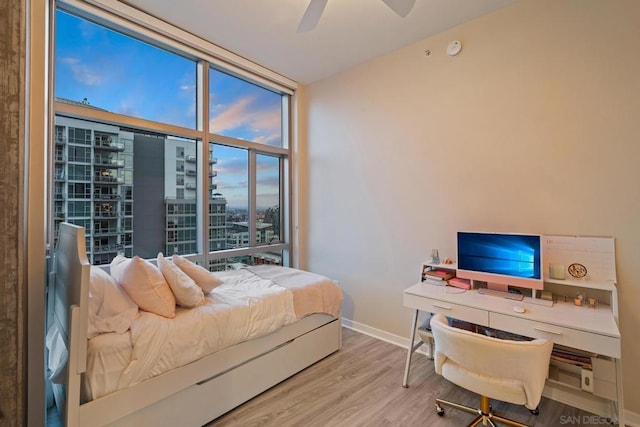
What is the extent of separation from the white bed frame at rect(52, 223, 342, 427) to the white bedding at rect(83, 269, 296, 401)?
57 mm

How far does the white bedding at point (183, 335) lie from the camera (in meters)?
1.51

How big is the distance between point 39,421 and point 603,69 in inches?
161

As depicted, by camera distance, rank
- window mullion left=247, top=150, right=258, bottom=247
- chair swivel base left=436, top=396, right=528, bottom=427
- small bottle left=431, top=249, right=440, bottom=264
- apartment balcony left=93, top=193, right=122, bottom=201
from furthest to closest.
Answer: window mullion left=247, top=150, right=258, bottom=247 → small bottle left=431, top=249, right=440, bottom=264 → apartment balcony left=93, top=193, right=122, bottom=201 → chair swivel base left=436, top=396, right=528, bottom=427

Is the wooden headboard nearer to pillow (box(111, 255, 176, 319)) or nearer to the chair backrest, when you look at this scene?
pillow (box(111, 255, 176, 319))

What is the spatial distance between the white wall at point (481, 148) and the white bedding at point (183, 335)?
1312mm

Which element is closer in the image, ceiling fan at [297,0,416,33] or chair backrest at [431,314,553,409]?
chair backrest at [431,314,553,409]

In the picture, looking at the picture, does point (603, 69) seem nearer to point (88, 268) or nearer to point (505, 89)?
point (505, 89)

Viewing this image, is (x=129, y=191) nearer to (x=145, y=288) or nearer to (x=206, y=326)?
(x=145, y=288)

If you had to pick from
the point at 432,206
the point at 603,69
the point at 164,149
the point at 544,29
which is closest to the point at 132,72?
the point at 164,149

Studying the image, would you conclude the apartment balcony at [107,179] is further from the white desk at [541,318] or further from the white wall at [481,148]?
the white desk at [541,318]

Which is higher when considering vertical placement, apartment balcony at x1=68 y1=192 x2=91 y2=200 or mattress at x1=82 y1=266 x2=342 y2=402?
apartment balcony at x1=68 y1=192 x2=91 y2=200

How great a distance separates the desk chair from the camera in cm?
151

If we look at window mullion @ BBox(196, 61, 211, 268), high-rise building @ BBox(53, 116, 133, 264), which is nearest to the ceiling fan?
window mullion @ BBox(196, 61, 211, 268)

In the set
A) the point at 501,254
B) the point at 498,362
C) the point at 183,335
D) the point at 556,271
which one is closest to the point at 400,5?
the point at 501,254
